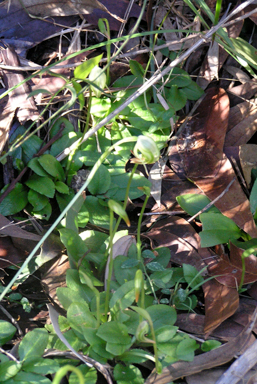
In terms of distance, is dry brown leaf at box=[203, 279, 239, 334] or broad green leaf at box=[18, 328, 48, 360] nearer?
broad green leaf at box=[18, 328, 48, 360]

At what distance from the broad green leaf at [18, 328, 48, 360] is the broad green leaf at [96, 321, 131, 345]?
0.49 ft

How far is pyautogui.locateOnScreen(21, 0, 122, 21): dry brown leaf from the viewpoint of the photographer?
54.8 inches

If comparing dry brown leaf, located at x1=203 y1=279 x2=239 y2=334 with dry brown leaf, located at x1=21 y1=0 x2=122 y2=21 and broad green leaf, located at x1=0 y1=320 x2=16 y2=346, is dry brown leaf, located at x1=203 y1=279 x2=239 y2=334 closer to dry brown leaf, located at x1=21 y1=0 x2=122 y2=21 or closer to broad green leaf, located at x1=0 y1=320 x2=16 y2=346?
broad green leaf, located at x1=0 y1=320 x2=16 y2=346

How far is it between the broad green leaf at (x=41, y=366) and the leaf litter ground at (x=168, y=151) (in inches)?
6.9

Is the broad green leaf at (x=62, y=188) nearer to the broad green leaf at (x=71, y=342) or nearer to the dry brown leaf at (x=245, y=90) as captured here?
the broad green leaf at (x=71, y=342)

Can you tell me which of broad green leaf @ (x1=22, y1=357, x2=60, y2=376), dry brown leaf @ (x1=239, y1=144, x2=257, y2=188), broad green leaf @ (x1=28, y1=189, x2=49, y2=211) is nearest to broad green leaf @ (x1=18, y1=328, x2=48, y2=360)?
broad green leaf @ (x1=22, y1=357, x2=60, y2=376)

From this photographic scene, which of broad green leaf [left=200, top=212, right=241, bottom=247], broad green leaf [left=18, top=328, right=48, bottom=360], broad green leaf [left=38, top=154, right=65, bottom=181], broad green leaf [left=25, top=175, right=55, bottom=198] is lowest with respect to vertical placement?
broad green leaf [left=200, top=212, right=241, bottom=247]

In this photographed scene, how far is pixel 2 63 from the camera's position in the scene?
131cm

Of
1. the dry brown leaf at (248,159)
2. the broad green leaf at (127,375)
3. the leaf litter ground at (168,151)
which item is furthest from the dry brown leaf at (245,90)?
the broad green leaf at (127,375)

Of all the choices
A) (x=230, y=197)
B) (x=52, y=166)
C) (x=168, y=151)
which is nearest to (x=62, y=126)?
(x=52, y=166)

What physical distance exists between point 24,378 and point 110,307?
26cm

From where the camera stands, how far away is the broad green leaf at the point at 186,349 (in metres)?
0.90

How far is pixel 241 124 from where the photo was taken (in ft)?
4.66

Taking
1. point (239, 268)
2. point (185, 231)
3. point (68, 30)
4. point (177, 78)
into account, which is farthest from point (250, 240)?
point (68, 30)
